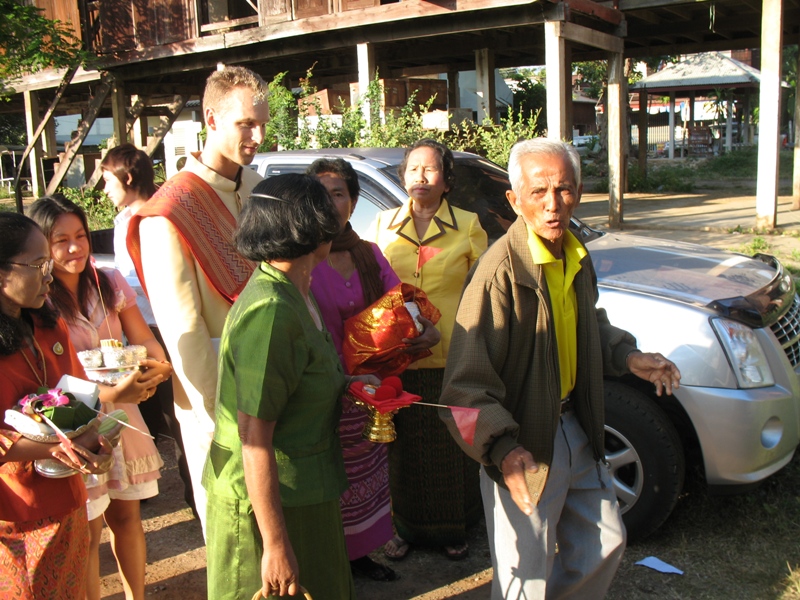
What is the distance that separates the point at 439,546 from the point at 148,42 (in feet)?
44.1

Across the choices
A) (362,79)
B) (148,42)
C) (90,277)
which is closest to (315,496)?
(90,277)

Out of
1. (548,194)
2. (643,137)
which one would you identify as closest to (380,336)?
(548,194)

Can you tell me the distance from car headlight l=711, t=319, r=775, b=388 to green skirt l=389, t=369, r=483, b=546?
51.8 inches

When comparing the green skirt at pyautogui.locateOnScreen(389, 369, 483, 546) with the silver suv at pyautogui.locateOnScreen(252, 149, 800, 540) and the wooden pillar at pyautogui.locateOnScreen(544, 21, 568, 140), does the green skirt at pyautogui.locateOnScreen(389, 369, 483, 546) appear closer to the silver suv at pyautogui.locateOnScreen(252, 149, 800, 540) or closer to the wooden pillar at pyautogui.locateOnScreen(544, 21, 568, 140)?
the silver suv at pyautogui.locateOnScreen(252, 149, 800, 540)

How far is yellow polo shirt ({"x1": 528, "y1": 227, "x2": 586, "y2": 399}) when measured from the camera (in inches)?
100

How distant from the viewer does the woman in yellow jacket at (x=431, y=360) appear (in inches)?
142

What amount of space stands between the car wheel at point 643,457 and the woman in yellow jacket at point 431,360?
75 cm

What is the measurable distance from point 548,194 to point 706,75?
105 ft

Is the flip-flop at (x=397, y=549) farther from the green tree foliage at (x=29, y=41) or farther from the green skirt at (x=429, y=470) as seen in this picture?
the green tree foliage at (x=29, y=41)

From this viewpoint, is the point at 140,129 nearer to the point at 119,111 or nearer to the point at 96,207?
the point at 119,111

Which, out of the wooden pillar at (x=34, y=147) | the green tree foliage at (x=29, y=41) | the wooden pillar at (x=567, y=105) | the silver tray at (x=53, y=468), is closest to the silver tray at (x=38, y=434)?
the silver tray at (x=53, y=468)

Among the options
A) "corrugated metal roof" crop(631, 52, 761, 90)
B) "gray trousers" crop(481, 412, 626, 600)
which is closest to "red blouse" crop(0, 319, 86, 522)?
"gray trousers" crop(481, 412, 626, 600)

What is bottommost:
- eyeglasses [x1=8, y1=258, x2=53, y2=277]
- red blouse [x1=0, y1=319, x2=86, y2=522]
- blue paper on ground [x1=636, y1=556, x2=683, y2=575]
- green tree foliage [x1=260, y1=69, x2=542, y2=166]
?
blue paper on ground [x1=636, y1=556, x2=683, y2=575]

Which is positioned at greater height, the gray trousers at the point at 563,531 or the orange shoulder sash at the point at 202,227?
the orange shoulder sash at the point at 202,227
